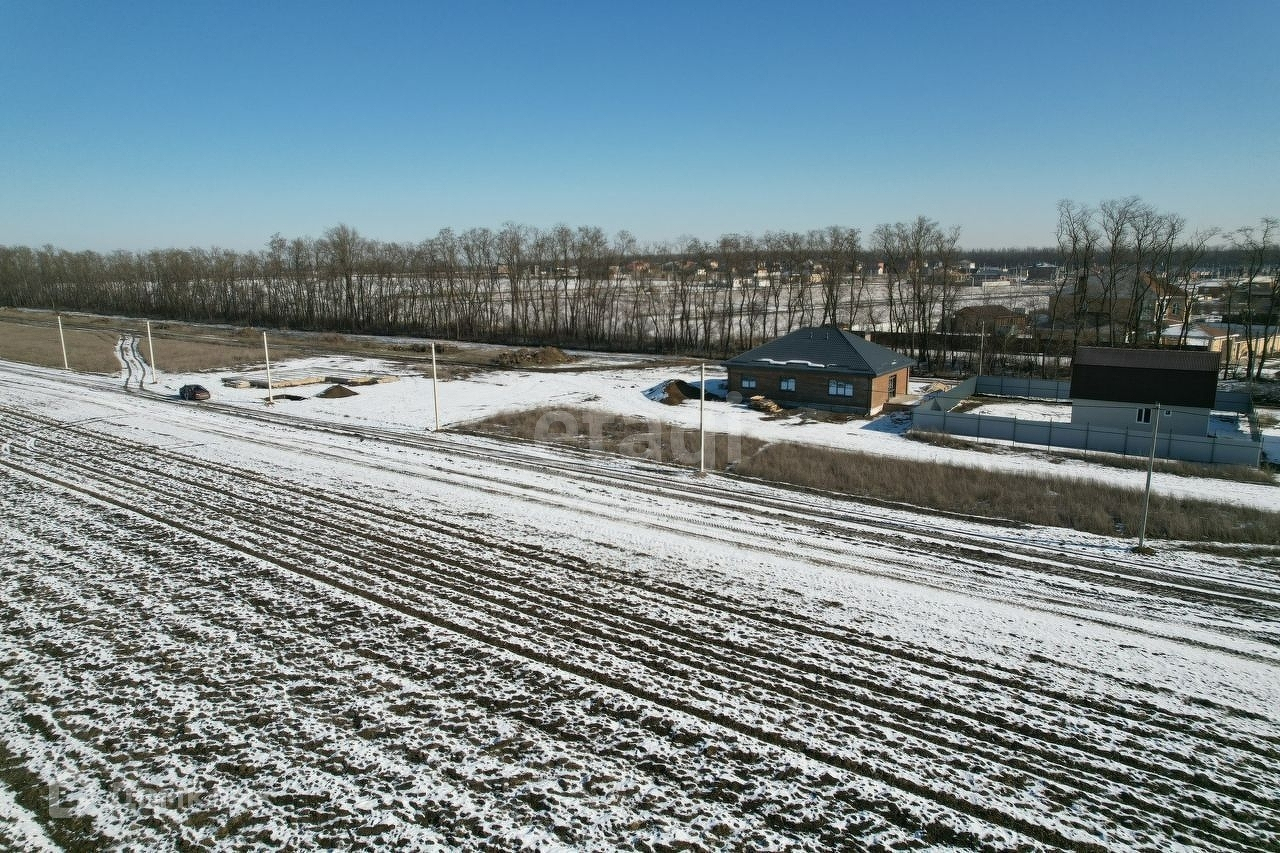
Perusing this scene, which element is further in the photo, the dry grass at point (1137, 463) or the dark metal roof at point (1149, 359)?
the dark metal roof at point (1149, 359)

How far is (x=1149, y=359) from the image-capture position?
31641mm

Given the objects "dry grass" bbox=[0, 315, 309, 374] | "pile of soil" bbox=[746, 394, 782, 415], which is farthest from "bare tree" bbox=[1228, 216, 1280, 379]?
"dry grass" bbox=[0, 315, 309, 374]

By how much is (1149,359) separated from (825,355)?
563 inches

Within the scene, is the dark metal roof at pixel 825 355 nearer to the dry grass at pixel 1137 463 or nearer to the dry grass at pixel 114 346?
the dry grass at pixel 1137 463

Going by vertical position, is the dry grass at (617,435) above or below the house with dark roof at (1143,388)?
below

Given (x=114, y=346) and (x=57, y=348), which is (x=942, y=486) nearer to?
(x=57, y=348)

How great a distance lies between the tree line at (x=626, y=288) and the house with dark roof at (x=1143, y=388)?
19.4 m

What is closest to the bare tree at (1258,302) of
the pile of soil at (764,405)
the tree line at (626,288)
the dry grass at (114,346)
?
the tree line at (626,288)

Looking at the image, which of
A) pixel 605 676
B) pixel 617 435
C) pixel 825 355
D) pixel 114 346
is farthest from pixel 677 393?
pixel 114 346

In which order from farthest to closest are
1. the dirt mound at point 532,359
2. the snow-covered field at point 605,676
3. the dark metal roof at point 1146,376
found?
the dirt mound at point 532,359 → the dark metal roof at point 1146,376 → the snow-covered field at point 605,676

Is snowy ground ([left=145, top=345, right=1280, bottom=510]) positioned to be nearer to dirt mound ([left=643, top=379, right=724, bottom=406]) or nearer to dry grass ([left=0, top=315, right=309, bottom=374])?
dirt mound ([left=643, top=379, right=724, bottom=406])

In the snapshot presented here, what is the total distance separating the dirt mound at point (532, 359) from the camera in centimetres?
5144

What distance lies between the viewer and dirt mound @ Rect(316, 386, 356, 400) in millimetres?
35812

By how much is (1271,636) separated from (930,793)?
8418 millimetres
